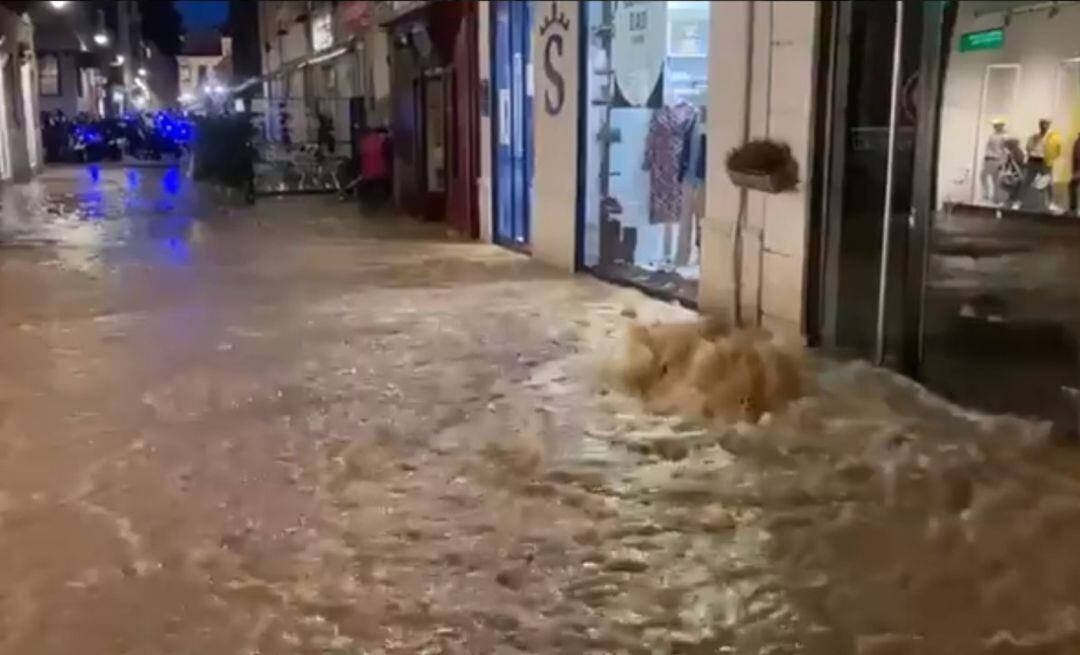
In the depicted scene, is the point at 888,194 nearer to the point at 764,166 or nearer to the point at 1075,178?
the point at 764,166

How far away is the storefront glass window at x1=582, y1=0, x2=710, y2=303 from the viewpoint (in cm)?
534

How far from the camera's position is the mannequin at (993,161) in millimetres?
4227

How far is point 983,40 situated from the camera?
4.19 metres

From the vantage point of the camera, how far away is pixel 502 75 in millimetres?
9016

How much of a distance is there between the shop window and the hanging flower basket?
84.2ft

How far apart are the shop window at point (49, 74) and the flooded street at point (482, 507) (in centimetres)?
2378

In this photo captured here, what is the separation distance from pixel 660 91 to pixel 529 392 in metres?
2.28

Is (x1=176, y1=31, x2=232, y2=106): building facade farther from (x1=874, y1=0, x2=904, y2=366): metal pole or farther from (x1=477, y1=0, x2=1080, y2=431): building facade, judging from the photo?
(x1=874, y1=0, x2=904, y2=366): metal pole

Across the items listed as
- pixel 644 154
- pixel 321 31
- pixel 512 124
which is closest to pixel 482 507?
pixel 644 154

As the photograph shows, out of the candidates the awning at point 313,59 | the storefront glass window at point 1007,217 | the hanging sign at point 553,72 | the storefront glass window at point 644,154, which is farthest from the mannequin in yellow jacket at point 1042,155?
the awning at point 313,59

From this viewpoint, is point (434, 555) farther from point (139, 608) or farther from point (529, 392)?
point (529, 392)

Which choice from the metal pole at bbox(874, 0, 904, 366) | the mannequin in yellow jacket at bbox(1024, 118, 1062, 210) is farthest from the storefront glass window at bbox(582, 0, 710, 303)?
the mannequin in yellow jacket at bbox(1024, 118, 1062, 210)

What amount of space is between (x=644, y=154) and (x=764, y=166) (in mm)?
2290

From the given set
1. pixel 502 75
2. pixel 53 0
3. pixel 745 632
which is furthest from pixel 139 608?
pixel 53 0
